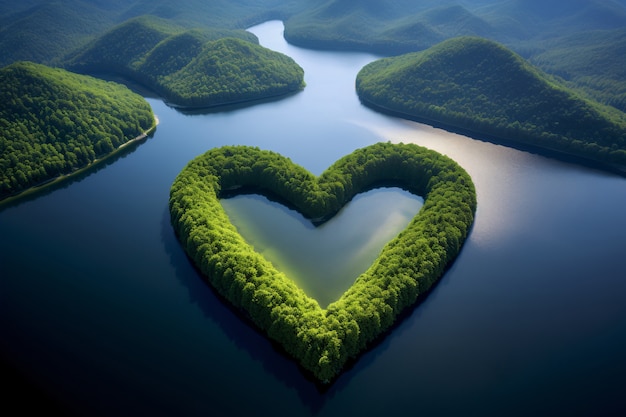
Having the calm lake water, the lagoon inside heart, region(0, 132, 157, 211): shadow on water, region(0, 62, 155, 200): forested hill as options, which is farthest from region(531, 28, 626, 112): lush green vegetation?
region(0, 132, 157, 211): shadow on water

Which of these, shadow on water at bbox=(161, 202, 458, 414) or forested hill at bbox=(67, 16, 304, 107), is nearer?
shadow on water at bbox=(161, 202, 458, 414)

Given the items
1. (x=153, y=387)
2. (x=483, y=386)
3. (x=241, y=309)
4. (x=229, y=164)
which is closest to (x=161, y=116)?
(x=229, y=164)

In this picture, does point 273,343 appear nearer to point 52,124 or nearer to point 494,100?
point 52,124

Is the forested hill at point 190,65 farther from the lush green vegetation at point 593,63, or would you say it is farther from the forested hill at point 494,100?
the lush green vegetation at point 593,63

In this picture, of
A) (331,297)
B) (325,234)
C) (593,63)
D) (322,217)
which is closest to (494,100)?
(593,63)

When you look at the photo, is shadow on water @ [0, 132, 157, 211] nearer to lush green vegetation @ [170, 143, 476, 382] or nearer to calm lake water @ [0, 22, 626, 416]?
calm lake water @ [0, 22, 626, 416]

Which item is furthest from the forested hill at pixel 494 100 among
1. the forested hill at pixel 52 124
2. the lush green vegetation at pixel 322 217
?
the forested hill at pixel 52 124
